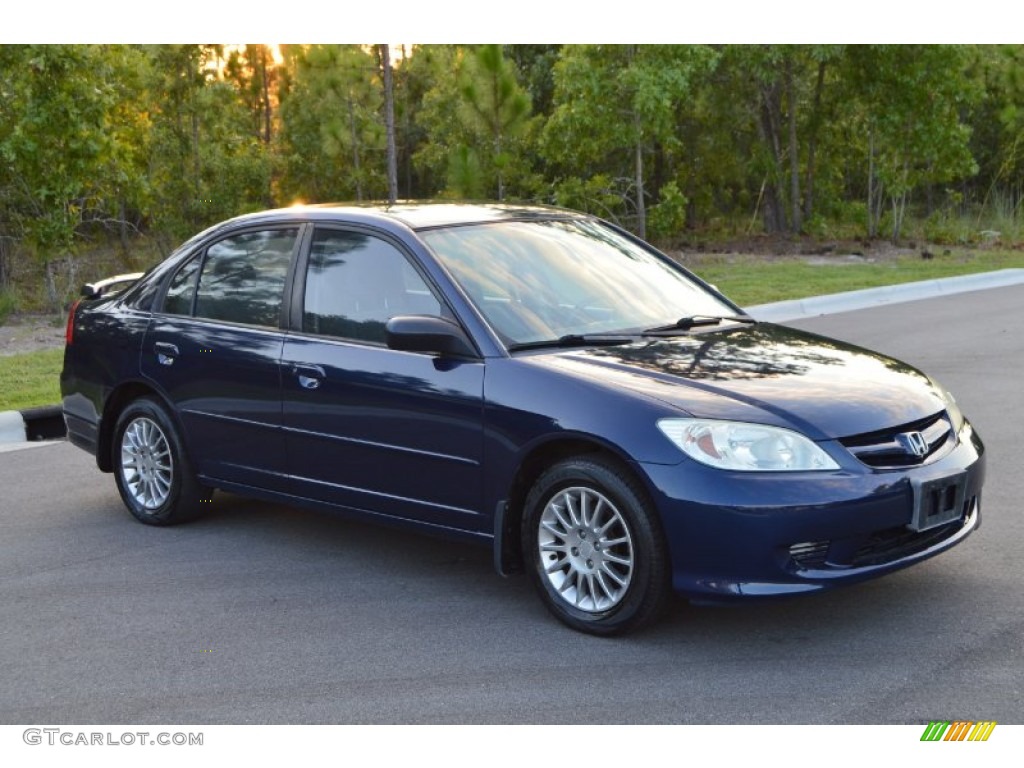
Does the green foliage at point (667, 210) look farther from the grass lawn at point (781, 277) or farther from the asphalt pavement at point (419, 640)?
the asphalt pavement at point (419, 640)

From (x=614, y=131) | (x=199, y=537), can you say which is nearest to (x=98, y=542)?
(x=199, y=537)

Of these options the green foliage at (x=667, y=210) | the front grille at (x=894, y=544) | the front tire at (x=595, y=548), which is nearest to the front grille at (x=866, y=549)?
the front grille at (x=894, y=544)

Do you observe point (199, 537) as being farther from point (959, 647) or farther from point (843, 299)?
point (843, 299)

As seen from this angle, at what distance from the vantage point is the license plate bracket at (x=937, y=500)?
4852 mm

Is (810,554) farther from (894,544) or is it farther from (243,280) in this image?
(243,280)

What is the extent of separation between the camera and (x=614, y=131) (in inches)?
852

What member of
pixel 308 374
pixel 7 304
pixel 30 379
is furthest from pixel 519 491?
pixel 7 304

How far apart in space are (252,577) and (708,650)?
2.20 metres

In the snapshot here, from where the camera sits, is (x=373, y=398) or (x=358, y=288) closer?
(x=373, y=398)

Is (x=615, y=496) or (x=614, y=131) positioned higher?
(x=614, y=131)

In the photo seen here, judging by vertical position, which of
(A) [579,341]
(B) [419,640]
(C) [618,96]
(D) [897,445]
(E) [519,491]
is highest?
(C) [618,96]

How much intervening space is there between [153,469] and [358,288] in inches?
68.3
